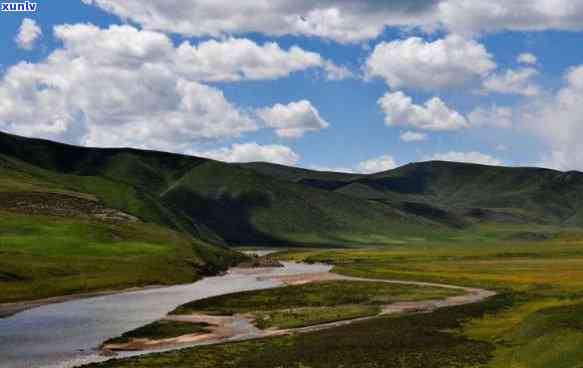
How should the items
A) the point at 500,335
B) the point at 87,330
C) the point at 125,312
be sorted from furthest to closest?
the point at 125,312
the point at 87,330
the point at 500,335

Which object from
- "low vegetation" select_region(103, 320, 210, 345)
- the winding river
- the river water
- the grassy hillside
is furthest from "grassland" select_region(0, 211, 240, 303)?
"low vegetation" select_region(103, 320, 210, 345)

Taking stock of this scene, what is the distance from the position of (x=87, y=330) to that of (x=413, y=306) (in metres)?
41.7

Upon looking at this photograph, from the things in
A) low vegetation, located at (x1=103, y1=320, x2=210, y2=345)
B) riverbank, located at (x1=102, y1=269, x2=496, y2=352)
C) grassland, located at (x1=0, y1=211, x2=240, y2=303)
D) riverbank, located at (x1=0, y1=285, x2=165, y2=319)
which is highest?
grassland, located at (x1=0, y1=211, x2=240, y2=303)

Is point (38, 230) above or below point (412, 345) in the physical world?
above

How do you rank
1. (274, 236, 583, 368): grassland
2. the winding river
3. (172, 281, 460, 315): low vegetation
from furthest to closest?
(172, 281, 460, 315): low vegetation
the winding river
(274, 236, 583, 368): grassland

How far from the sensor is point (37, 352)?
59.3 m

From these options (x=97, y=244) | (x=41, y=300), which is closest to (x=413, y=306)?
(x=41, y=300)

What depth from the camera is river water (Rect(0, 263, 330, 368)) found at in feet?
189

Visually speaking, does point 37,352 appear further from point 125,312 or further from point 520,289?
point 520,289

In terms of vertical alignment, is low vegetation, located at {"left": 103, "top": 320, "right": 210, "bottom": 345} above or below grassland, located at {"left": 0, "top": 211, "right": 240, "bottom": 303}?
below

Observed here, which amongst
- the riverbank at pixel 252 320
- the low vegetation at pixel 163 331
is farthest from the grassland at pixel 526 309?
the low vegetation at pixel 163 331

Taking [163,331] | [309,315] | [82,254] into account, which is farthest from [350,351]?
[82,254]

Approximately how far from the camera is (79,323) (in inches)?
2990

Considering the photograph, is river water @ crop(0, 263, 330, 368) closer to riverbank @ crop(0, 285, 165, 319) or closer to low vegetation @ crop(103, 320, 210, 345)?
riverbank @ crop(0, 285, 165, 319)
